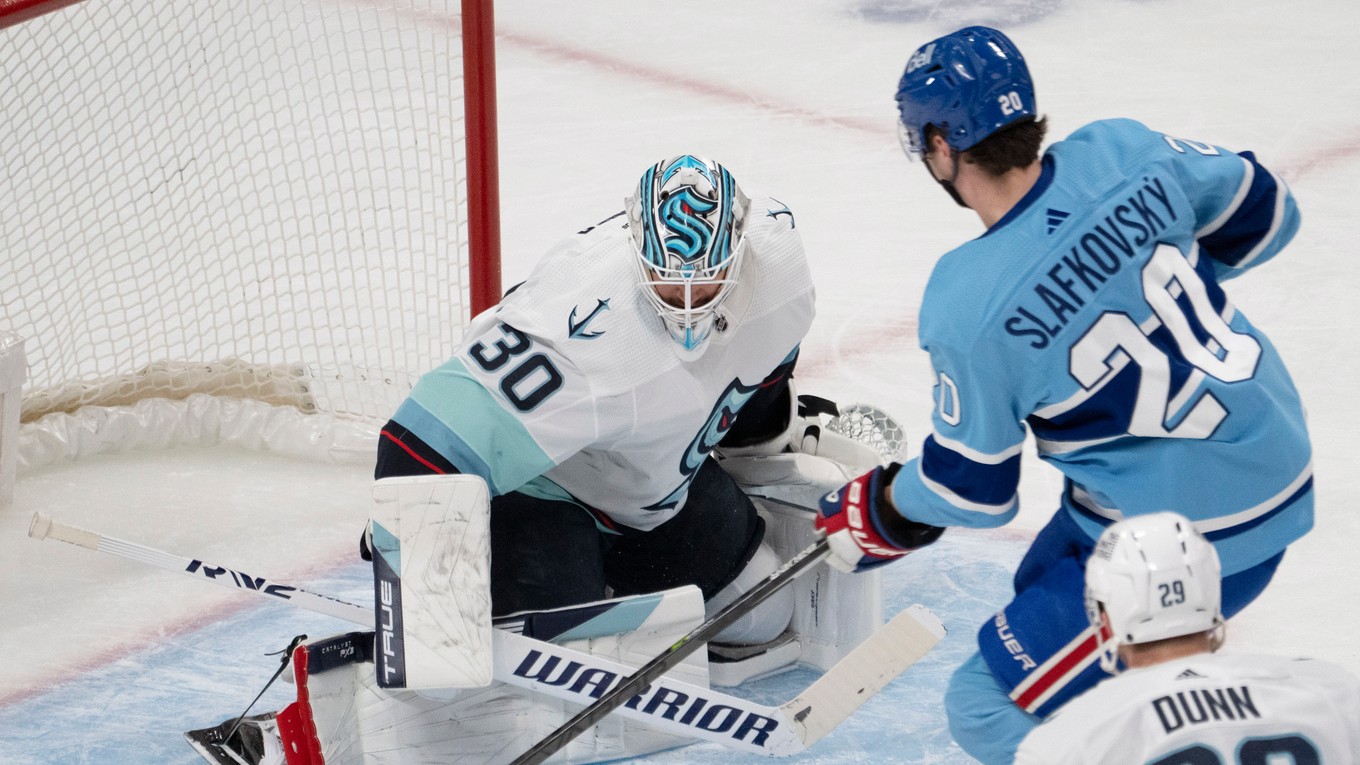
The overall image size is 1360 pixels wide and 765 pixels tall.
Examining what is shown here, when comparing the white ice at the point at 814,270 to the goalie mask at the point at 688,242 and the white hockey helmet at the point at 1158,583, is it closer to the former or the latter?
the goalie mask at the point at 688,242

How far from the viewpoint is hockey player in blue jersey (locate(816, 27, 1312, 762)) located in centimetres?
175

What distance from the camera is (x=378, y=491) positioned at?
7.36 feet

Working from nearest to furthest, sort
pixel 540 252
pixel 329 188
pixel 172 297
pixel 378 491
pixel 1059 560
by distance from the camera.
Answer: pixel 1059 560
pixel 378 491
pixel 172 297
pixel 540 252
pixel 329 188

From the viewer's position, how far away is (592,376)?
233cm

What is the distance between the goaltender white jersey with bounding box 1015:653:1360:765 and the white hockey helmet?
0.04 m

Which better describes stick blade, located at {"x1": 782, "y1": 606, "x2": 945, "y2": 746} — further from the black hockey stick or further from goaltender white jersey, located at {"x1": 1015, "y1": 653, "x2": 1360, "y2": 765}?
goaltender white jersey, located at {"x1": 1015, "y1": 653, "x2": 1360, "y2": 765}

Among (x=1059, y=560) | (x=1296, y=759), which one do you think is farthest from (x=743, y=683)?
(x=1296, y=759)

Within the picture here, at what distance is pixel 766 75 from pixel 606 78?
0.58 meters

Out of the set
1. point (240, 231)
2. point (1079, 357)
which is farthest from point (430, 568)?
point (240, 231)

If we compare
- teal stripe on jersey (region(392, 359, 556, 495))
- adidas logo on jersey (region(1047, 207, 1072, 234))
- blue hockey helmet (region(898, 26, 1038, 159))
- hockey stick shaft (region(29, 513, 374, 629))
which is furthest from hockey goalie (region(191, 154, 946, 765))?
adidas logo on jersey (region(1047, 207, 1072, 234))

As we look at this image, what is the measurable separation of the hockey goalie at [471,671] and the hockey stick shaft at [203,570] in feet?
0.34

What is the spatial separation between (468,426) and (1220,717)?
1273 mm

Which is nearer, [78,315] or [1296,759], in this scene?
[1296,759]

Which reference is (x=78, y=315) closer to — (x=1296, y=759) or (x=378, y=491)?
(x=378, y=491)
